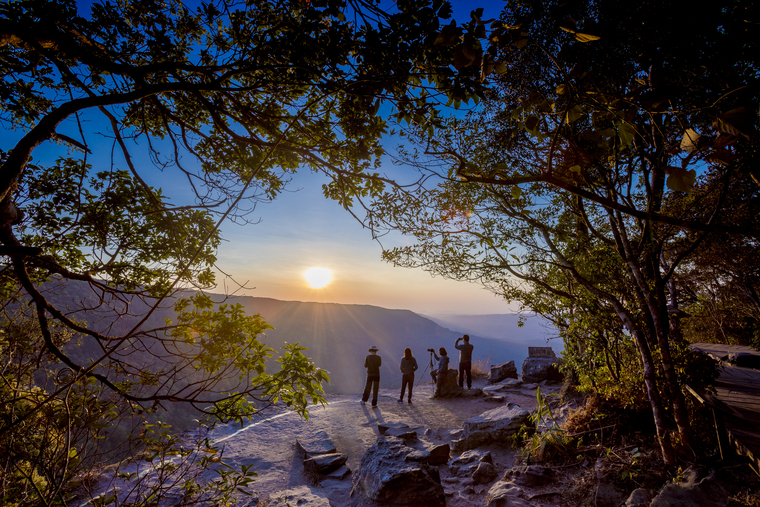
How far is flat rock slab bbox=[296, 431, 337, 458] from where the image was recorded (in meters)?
6.06

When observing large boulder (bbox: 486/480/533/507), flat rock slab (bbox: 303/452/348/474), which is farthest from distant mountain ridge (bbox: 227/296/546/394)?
large boulder (bbox: 486/480/533/507)

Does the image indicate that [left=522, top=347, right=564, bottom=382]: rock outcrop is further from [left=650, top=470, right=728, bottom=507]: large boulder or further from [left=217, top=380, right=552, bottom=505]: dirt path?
[left=650, top=470, right=728, bottom=507]: large boulder

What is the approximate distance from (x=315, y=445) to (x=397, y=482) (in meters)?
2.91

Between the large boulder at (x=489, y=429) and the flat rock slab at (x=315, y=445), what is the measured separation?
2825 millimetres

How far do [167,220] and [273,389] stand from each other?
245 centimetres

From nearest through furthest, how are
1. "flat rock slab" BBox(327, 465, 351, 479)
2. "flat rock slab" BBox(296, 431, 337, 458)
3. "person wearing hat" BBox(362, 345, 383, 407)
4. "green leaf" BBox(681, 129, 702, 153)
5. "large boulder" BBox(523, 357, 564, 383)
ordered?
1. "green leaf" BBox(681, 129, 702, 153)
2. "flat rock slab" BBox(327, 465, 351, 479)
3. "flat rock slab" BBox(296, 431, 337, 458)
4. "person wearing hat" BBox(362, 345, 383, 407)
5. "large boulder" BBox(523, 357, 564, 383)

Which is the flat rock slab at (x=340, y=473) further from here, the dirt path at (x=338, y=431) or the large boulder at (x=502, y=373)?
the large boulder at (x=502, y=373)

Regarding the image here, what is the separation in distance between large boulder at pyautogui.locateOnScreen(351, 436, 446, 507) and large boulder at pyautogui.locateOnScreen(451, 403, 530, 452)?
211cm

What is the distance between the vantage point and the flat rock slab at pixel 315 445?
19.9 ft

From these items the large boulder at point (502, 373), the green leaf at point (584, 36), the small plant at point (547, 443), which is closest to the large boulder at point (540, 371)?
the large boulder at point (502, 373)

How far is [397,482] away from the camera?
13.8 feet

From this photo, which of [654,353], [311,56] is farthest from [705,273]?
[311,56]

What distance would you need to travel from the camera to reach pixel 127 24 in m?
3.26

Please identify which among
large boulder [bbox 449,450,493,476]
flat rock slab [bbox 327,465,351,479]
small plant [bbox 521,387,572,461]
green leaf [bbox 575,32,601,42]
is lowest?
flat rock slab [bbox 327,465,351,479]
